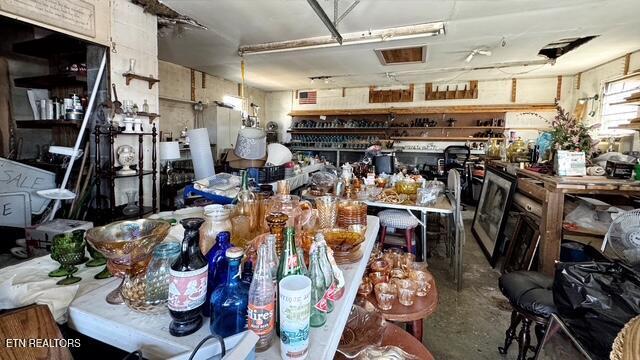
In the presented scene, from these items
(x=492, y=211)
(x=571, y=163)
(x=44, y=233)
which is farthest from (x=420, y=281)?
(x=492, y=211)

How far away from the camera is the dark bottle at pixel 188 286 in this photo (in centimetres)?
72

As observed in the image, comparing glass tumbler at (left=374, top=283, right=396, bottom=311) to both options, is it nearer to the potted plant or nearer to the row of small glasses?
the row of small glasses

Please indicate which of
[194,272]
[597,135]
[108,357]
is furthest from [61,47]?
[597,135]

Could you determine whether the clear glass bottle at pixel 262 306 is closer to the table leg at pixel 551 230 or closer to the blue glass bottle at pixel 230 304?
the blue glass bottle at pixel 230 304

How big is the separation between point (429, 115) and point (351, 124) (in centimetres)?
218

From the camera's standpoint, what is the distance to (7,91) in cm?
357

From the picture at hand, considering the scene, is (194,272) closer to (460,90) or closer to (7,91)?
(7,91)

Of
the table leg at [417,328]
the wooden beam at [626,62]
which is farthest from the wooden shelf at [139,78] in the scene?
the wooden beam at [626,62]

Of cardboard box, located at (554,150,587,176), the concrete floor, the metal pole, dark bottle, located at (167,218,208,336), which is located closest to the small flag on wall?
the metal pole

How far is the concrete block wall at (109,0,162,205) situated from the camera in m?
3.03

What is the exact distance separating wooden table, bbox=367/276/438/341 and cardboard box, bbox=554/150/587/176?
207 centimetres

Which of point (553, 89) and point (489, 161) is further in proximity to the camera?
point (553, 89)

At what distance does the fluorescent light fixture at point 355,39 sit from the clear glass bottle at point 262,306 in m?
4.11

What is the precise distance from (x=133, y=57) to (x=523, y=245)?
4.64 meters
